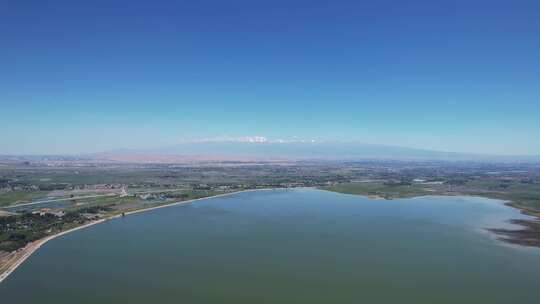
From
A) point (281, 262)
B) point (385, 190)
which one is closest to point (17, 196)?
point (281, 262)

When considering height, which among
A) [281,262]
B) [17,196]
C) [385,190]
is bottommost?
[281,262]

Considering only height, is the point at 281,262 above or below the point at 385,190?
below

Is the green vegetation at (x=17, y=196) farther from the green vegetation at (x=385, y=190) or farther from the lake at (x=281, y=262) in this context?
the green vegetation at (x=385, y=190)

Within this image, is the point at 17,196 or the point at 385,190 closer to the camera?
the point at 17,196

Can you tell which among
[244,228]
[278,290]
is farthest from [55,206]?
[278,290]

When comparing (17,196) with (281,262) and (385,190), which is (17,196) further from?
(385,190)

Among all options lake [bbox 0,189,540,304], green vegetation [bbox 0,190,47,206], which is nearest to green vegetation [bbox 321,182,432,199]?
lake [bbox 0,189,540,304]

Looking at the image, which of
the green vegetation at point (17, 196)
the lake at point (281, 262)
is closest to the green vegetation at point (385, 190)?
the lake at point (281, 262)

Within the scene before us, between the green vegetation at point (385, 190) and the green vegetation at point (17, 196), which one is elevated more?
the green vegetation at point (385, 190)
